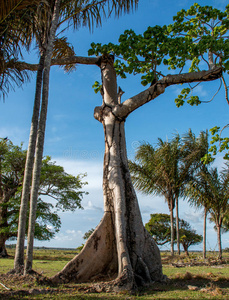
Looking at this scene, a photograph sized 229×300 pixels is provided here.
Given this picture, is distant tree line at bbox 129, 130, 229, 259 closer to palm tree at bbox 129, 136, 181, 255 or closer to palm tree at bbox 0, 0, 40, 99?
palm tree at bbox 129, 136, 181, 255

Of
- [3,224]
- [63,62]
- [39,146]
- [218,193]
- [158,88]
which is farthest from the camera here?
[3,224]

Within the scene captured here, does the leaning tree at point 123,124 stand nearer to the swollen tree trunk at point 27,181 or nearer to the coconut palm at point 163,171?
the swollen tree trunk at point 27,181

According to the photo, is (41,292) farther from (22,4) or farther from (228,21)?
(228,21)

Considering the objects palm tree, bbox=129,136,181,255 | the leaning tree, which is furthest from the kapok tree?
palm tree, bbox=129,136,181,255

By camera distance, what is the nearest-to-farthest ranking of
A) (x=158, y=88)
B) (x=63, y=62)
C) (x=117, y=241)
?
(x=117, y=241) → (x=158, y=88) → (x=63, y=62)

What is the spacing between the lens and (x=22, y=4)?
759 centimetres

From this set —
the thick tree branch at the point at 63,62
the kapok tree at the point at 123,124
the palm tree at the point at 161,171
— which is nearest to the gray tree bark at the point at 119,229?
the kapok tree at the point at 123,124

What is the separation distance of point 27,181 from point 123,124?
307 cm

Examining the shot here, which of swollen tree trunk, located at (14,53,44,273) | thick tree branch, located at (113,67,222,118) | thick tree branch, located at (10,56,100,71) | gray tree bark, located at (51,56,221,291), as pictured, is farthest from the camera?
thick tree branch, located at (10,56,100,71)

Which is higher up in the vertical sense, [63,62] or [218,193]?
[63,62]

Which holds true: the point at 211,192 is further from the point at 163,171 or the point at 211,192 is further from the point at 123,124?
the point at 123,124

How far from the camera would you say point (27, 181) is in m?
6.73

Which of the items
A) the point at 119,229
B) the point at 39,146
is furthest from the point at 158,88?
the point at 119,229

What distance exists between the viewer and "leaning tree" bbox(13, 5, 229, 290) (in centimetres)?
631
